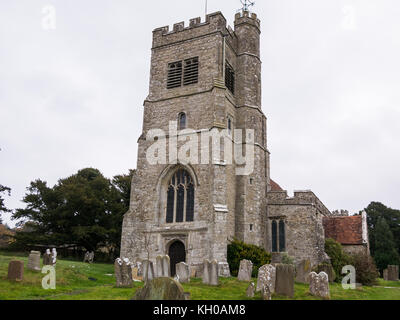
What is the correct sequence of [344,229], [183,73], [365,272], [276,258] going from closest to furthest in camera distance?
[365,272], [276,258], [183,73], [344,229]

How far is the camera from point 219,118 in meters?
21.7

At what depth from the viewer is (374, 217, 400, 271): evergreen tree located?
114ft

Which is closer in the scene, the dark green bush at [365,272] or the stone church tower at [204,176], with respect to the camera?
the dark green bush at [365,272]

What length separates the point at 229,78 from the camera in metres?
24.8

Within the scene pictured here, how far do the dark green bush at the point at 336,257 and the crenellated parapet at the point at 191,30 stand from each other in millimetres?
14903

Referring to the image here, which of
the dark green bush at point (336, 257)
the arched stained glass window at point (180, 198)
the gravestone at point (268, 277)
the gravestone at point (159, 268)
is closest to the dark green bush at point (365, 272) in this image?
the dark green bush at point (336, 257)

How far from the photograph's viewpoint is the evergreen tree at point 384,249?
3466 centimetres

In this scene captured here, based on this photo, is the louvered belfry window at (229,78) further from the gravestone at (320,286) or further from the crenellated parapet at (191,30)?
the gravestone at (320,286)

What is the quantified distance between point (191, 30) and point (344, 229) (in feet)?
57.1

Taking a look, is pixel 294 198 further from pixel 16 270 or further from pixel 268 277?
pixel 16 270

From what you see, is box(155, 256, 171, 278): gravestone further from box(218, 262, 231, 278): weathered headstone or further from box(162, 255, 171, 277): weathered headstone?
box(218, 262, 231, 278): weathered headstone

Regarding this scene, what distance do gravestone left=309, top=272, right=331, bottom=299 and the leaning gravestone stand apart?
219 inches

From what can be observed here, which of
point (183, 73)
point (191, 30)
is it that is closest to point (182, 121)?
point (183, 73)

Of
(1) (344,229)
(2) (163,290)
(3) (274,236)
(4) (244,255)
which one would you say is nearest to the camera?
(2) (163,290)
